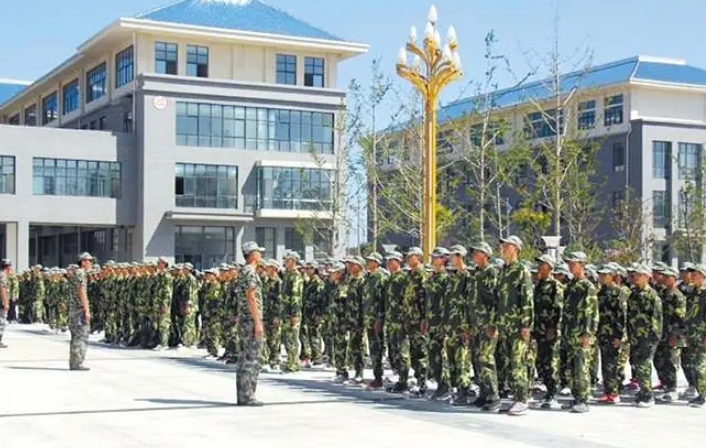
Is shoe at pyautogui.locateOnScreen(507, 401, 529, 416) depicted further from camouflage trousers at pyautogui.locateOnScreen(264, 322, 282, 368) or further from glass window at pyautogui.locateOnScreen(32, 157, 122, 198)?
glass window at pyautogui.locateOnScreen(32, 157, 122, 198)

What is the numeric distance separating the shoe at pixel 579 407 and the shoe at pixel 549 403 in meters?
0.27

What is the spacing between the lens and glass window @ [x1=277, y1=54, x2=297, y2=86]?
51.9 metres

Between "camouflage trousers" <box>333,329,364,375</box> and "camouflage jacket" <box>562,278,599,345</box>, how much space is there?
3178 mm

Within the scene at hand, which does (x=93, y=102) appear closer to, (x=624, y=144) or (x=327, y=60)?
(x=327, y=60)

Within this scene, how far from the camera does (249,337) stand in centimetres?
1226

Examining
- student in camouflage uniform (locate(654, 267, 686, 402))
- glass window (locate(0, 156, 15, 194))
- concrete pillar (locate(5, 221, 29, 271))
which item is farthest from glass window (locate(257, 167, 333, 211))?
student in camouflage uniform (locate(654, 267, 686, 402))

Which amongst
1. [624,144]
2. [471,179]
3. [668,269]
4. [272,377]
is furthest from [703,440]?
[624,144]

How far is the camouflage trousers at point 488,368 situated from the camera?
1201 cm

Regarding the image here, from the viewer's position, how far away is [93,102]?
182 feet

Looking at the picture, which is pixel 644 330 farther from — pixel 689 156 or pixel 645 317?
pixel 689 156

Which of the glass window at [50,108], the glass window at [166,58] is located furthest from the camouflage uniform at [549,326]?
the glass window at [50,108]

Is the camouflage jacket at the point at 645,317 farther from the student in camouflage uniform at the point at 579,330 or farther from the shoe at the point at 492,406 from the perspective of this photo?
the shoe at the point at 492,406

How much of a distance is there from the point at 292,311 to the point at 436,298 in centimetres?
354

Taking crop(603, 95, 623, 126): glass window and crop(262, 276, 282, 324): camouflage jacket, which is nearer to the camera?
crop(262, 276, 282, 324): camouflage jacket
